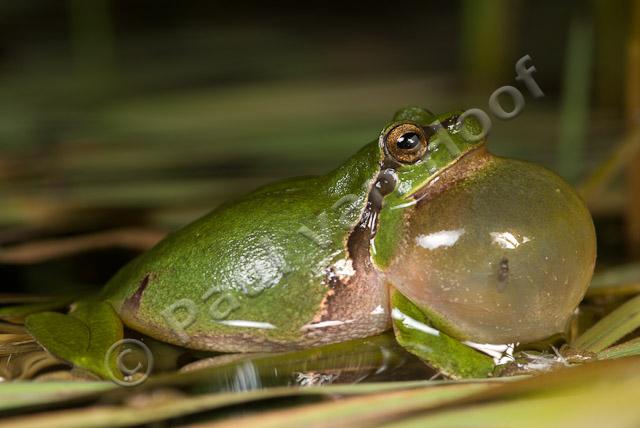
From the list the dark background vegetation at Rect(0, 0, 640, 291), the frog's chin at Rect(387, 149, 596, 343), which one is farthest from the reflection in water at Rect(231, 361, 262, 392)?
the dark background vegetation at Rect(0, 0, 640, 291)

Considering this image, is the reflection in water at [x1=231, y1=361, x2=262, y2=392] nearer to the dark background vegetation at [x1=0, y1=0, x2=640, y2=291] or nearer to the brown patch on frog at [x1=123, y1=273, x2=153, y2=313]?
the brown patch on frog at [x1=123, y1=273, x2=153, y2=313]

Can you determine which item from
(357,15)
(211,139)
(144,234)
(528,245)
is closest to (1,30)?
(357,15)

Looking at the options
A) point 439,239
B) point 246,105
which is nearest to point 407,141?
point 439,239

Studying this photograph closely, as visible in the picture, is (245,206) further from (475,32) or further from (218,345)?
(475,32)

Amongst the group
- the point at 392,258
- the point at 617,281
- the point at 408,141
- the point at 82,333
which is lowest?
the point at 617,281

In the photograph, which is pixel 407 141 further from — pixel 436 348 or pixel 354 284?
pixel 436 348

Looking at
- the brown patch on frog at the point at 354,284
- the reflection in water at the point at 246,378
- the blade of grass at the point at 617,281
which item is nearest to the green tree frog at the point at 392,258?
the brown patch on frog at the point at 354,284
